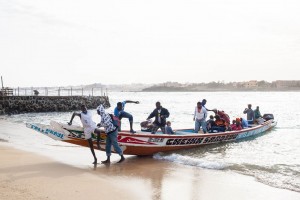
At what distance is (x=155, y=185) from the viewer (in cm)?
861

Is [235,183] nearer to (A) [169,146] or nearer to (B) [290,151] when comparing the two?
(A) [169,146]

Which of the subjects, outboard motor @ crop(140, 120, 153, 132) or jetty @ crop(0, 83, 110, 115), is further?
jetty @ crop(0, 83, 110, 115)

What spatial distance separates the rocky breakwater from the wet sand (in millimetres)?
32337

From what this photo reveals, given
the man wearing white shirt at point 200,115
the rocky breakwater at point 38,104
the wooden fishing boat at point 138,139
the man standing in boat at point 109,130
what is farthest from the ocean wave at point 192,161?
the rocky breakwater at point 38,104

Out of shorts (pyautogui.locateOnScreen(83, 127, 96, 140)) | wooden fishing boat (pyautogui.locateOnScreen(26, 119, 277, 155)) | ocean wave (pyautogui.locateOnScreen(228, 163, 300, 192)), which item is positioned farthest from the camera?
wooden fishing boat (pyautogui.locateOnScreen(26, 119, 277, 155))

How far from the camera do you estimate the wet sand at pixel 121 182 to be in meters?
7.48

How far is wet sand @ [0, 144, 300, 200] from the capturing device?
748 cm

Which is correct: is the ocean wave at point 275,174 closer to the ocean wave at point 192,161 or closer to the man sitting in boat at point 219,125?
the ocean wave at point 192,161

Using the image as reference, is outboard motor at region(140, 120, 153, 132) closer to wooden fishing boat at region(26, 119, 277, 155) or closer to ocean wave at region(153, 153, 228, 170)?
wooden fishing boat at region(26, 119, 277, 155)

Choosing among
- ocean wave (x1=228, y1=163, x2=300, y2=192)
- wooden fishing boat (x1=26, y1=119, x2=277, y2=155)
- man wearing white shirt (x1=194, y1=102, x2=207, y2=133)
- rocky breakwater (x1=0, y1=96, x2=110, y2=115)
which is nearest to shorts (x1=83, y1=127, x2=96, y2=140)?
wooden fishing boat (x1=26, y1=119, x2=277, y2=155)

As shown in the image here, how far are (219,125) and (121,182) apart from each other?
30.1 feet

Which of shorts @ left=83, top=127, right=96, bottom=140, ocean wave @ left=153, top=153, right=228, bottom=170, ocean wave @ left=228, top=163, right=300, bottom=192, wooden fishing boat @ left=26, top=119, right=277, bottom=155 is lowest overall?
ocean wave @ left=228, top=163, right=300, bottom=192

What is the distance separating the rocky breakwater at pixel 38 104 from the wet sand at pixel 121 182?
32337 millimetres

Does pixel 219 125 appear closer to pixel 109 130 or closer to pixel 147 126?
pixel 147 126
